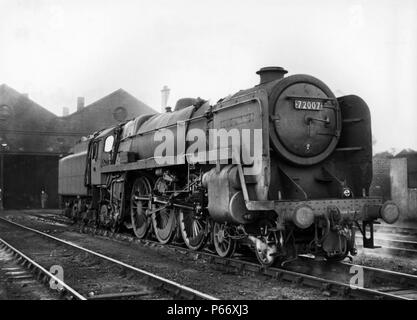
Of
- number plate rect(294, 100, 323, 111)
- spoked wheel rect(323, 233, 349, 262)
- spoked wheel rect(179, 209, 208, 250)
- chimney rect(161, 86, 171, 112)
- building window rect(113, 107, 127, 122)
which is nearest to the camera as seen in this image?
spoked wheel rect(323, 233, 349, 262)

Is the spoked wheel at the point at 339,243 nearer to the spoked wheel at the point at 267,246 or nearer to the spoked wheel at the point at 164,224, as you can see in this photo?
the spoked wheel at the point at 267,246

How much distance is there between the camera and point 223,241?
8.42 meters

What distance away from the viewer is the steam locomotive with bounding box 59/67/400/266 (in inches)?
276

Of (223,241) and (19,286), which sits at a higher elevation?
(223,241)

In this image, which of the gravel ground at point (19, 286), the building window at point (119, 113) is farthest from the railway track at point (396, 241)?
the building window at point (119, 113)

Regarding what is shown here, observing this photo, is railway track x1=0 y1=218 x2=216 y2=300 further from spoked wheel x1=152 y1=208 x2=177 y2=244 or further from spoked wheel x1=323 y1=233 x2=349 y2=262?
spoked wheel x1=323 y1=233 x2=349 y2=262

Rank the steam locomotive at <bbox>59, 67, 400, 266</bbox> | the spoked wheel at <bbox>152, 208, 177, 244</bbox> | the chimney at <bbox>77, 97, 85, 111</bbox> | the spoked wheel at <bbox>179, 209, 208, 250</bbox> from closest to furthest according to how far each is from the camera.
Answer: the steam locomotive at <bbox>59, 67, 400, 266</bbox> → the spoked wheel at <bbox>179, 209, 208, 250</bbox> → the spoked wheel at <bbox>152, 208, 177, 244</bbox> → the chimney at <bbox>77, 97, 85, 111</bbox>

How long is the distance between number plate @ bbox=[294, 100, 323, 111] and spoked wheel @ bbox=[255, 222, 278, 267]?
185cm

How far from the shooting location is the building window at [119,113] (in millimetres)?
34781

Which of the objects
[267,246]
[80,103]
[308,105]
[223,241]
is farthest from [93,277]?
[80,103]

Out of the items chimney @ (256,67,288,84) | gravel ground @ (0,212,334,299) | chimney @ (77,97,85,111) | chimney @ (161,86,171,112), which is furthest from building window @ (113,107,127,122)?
chimney @ (256,67,288,84)

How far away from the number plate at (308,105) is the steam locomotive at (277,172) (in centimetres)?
2

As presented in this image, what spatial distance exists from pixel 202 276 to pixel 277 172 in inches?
76.7
